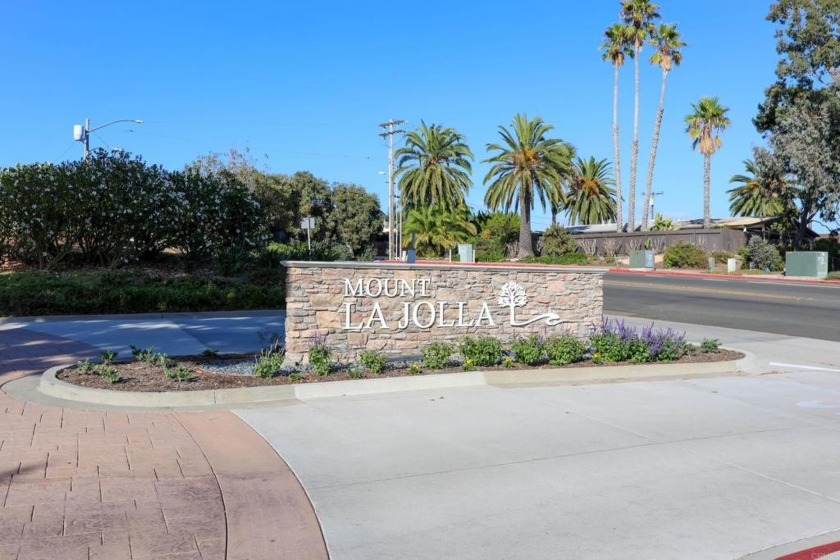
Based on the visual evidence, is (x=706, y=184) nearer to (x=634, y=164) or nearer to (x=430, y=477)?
(x=634, y=164)

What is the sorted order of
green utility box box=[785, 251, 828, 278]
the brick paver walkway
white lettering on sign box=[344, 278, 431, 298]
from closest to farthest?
the brick paver walkway → white lettering on sign box=[344, 278, 431, 298] → green utility box box=[785, 251, 828, 278]

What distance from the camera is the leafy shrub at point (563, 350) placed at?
10.3 m

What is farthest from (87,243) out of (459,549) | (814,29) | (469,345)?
(814,29)

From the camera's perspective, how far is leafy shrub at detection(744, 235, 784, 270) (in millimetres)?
41562

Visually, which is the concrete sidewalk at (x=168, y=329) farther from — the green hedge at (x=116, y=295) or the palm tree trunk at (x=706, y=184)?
the palm tree trunk at (x=706, y=184)

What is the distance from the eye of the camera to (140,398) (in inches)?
297

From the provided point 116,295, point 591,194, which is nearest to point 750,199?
point 591,194

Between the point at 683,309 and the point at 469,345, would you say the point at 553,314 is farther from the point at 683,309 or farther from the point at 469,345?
the point at 683,309

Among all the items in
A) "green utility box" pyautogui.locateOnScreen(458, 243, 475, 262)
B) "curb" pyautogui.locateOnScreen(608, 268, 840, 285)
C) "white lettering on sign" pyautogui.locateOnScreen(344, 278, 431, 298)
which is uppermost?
"green utility box" pyautogui.locateOnScreen(458, 243, 475, 262)

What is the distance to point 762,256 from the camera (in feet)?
137

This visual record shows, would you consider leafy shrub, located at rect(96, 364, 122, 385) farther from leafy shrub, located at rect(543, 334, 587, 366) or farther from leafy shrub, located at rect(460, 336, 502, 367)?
leafy shrub, located at rect(543, 334, 587, 366)

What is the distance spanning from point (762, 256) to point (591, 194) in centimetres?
2946

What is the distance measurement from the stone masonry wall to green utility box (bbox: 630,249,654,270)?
108 feet

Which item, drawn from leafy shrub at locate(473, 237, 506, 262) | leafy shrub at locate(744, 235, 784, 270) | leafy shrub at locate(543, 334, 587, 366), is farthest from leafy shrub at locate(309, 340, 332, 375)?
leafy shrub at locate(473, 237, 506, 262)
